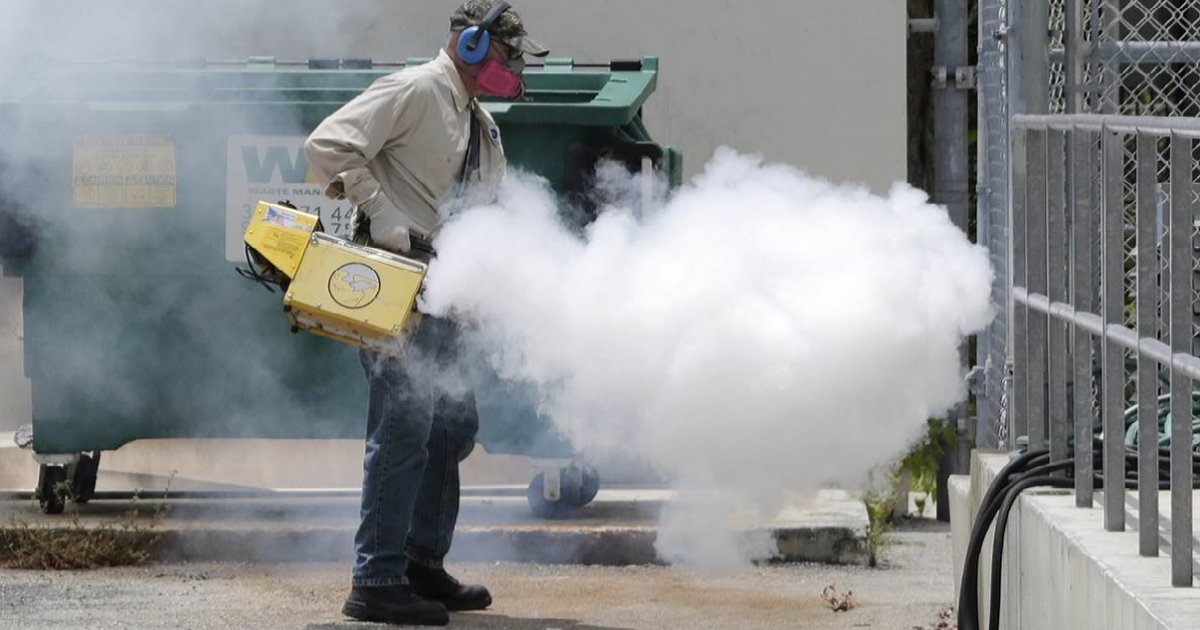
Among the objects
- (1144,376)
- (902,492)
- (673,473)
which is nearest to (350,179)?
(673,473)

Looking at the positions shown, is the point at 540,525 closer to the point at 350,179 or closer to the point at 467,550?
the point at 467,550

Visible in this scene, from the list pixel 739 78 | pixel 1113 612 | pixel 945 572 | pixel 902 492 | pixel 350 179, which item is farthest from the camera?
pixel 739 78

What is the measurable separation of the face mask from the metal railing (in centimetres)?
172

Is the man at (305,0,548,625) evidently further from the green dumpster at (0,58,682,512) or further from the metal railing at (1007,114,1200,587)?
the metal railing at (1007,114,1200,587)

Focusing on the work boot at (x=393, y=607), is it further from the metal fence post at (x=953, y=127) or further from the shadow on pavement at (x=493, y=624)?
the metal fence post at (x=953, y=127)

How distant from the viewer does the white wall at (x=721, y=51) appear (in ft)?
29.2

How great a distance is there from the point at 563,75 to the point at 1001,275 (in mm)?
2986

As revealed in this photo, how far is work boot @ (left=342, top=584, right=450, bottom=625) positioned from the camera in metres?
5.61

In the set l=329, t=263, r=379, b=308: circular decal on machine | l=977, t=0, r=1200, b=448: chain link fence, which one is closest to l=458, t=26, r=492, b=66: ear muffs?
l=329, t=263, r=379, b=308: circular decal on machine

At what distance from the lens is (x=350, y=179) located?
216 inches

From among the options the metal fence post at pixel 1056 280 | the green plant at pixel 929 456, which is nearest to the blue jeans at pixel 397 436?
the metal fence post at pixel 1056 280

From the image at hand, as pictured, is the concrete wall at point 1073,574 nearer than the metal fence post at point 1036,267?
Yes

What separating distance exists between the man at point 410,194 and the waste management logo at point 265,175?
1.62 metres

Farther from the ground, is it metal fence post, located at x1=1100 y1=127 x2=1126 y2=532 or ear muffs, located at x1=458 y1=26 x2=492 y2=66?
ear muffs, located at x1=458 y1=26 x2=492 y2=66
